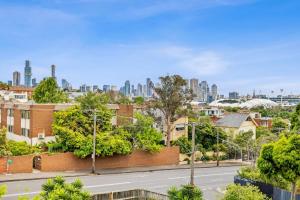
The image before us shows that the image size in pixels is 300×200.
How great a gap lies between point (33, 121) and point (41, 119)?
35.6 inches

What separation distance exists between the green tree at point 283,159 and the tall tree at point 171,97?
33.6m

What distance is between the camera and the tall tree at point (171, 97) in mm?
57719

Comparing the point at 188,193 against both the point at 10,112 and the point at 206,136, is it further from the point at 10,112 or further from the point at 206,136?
the point at 206,136

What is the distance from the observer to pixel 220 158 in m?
63.8

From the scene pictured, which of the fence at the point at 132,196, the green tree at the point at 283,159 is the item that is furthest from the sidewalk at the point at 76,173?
the green tree at the point at 283,159

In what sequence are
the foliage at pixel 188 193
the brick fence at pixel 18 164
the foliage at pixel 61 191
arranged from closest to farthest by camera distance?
the foliage at pixel 61 191 < the foliage at pixel 188 193 < the brick fence at pixel 18 164

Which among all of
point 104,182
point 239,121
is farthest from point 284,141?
point 239,121

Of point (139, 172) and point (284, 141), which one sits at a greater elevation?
point (284, 141)

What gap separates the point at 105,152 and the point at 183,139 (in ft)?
57.2

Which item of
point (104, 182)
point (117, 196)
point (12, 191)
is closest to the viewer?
point (117, 196)

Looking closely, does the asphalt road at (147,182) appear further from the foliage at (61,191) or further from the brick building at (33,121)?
the foliage at (61,191)

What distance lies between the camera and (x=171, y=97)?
190 feet

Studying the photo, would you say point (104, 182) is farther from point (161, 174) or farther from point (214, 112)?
point (214, 112)

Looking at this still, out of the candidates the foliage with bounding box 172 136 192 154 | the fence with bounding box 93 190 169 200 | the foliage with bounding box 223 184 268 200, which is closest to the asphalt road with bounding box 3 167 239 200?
the foliage with bounding box 223 184 268 200
